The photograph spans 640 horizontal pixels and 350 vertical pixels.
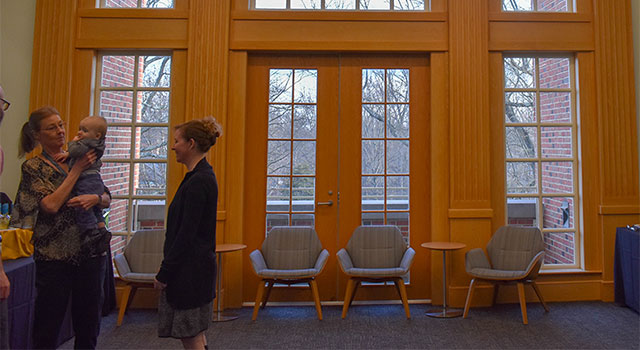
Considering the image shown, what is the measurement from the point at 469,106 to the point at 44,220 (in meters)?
4.04

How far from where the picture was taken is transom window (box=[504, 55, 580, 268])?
4734mm

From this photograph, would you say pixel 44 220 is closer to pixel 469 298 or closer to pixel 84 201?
pixel 84 201

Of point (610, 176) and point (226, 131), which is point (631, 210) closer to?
point (610, 176)

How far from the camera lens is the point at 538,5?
489 cm

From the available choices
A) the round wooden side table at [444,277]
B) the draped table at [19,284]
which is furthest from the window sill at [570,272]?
the draped table at [19,284]

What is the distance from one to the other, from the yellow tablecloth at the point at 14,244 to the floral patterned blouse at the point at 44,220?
1.14 metres

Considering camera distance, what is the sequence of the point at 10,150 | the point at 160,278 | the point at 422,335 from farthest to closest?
the point at 10,150, the point at 422,335, the point at 160,278

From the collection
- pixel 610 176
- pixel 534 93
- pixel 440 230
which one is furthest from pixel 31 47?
pixel 610 176

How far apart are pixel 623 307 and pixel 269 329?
363 centimetres

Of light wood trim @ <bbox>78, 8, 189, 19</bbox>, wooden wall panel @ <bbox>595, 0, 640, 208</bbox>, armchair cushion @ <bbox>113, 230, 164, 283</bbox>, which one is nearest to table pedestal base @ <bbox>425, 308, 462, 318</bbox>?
wooden wall panel @ <bbox>595, 0, 640, 208</bbox>

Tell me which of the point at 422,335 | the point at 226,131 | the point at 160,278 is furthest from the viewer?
the point at 226,131

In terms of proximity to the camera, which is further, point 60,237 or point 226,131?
point 226,131

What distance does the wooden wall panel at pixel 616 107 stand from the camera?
4602 mm

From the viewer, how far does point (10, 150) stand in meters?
4.25
